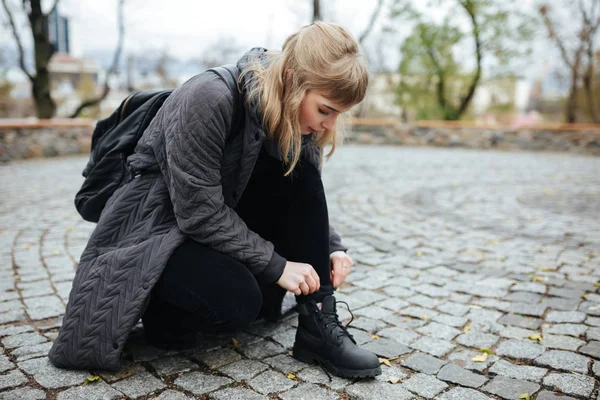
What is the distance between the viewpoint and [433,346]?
2238 mm

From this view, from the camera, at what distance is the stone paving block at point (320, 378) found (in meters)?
1.87

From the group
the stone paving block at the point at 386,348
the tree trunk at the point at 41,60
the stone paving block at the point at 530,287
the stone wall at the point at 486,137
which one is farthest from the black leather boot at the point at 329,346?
the tree trunk at the point at 41,60

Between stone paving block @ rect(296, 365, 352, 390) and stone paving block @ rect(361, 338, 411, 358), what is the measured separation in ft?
0.97

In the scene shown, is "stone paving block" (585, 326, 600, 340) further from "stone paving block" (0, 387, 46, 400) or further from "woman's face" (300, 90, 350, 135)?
"stone paving block" (0, 387, 46, 400)

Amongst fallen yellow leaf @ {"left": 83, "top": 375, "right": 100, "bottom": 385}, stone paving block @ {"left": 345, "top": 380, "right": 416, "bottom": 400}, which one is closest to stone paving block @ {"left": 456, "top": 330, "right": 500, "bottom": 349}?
stone paving block @ {"left": 345, "top": 380, "right": 416, "bottom": 400}

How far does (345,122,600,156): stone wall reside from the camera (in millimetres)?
11539

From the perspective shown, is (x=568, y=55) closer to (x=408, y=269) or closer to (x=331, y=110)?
(x=408, y=269)

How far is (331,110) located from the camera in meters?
1.85

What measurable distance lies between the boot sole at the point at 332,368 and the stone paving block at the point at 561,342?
0.86 m

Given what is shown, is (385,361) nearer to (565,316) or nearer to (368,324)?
(368,324)

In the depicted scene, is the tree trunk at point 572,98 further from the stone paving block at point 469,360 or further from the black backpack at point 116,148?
the black backpack at point 116,148

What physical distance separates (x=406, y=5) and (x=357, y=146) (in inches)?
292

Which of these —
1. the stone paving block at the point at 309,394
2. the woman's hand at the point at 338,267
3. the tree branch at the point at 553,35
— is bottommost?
the stone paving block at the point at 309,394

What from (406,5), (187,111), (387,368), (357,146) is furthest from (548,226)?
(406,5)
